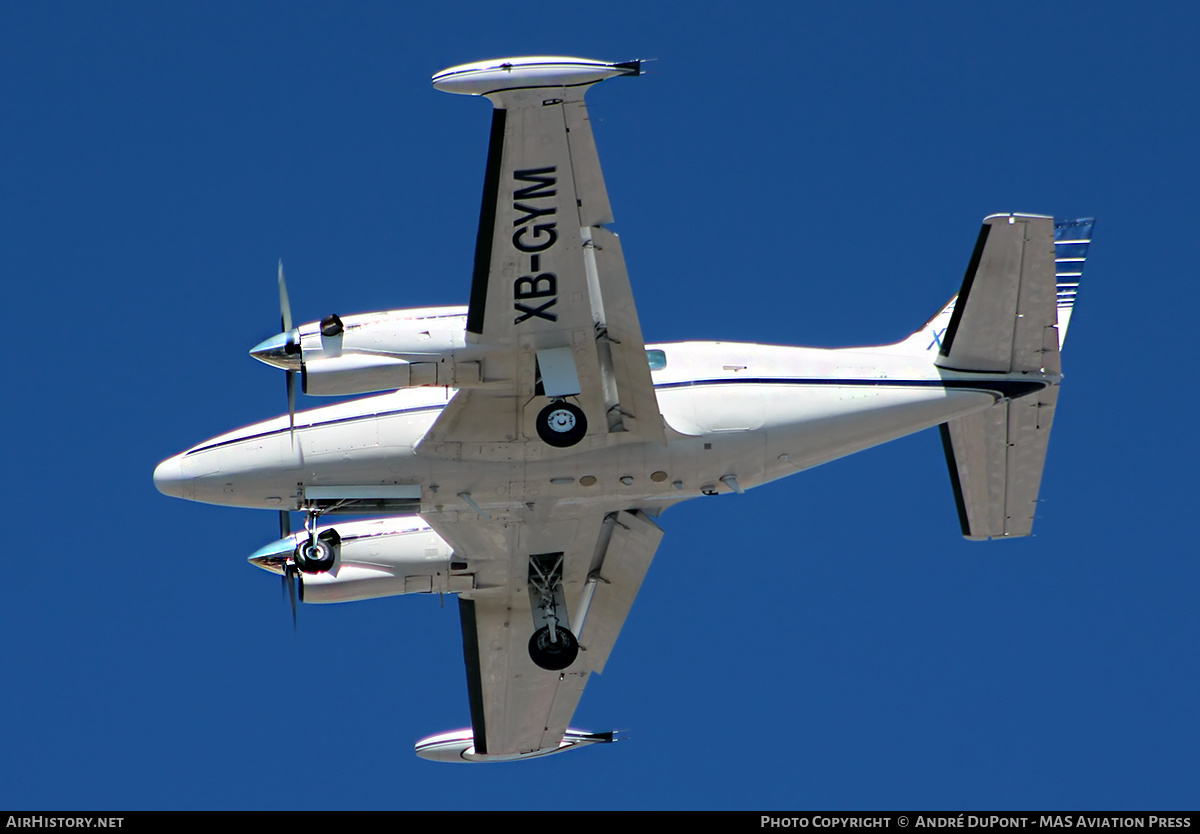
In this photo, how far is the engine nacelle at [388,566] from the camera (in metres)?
28.1

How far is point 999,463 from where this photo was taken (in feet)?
87.9

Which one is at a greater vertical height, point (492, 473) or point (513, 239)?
point (513, 239)

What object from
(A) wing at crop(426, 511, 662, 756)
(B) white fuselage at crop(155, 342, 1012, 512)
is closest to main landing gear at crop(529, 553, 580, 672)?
(A) wing at crop(426, 511, 662, 756)

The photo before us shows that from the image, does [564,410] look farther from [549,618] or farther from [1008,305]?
[1008,305]

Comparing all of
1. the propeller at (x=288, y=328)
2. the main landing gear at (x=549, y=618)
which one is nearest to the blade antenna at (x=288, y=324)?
the propeller at (x=288, y=328)

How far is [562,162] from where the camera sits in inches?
849

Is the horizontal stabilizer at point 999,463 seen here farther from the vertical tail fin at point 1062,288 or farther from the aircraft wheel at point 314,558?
the aircraft wheel at point 314,558

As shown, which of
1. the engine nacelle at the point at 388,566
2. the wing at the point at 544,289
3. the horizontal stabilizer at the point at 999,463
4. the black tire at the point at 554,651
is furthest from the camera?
the engine nacelle at the point at 388,566

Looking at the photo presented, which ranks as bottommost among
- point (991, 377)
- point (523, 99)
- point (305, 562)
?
point (305, 562)

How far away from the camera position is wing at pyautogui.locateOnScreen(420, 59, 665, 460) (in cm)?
2108

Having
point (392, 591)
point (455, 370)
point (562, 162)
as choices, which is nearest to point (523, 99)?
point (562, 162)

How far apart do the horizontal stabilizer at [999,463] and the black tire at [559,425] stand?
6770 millimetres

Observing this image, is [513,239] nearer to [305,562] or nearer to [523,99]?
[523,99]

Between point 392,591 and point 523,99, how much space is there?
11054 millimetres
